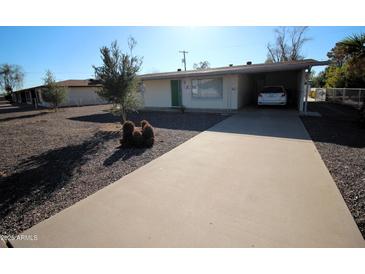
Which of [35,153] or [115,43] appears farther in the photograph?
[115,43]

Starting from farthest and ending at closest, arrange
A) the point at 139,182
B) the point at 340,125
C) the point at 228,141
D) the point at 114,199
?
the point at 340,125
the point at 228,141
the point at 139,182
the point at 114,199

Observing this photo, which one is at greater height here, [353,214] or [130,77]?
[130,77]

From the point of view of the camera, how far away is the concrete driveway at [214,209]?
7.84ft

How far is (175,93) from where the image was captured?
15.4 meters

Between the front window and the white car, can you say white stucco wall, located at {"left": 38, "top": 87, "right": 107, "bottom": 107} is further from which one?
the white car

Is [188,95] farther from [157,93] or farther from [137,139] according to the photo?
[137,139]

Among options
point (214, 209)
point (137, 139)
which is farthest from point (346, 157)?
point (137, 139)

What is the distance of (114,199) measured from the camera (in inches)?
131

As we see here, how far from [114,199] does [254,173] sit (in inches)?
107

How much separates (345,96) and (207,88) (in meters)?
11.7

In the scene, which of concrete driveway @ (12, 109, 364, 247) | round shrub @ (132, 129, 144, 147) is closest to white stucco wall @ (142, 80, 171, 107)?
round shrub @ (132, 129, 144, 147)

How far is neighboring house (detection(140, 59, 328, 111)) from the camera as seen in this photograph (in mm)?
11609
